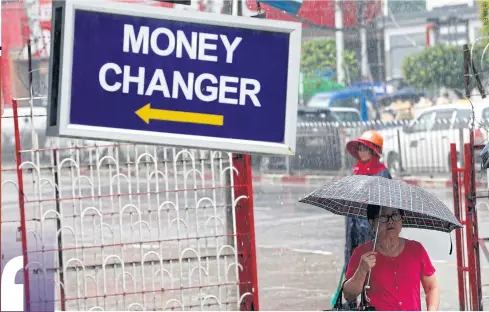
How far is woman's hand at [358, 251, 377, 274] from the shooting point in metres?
5.48

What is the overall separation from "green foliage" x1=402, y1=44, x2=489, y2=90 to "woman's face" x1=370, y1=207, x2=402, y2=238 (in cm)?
1800

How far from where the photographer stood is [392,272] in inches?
223

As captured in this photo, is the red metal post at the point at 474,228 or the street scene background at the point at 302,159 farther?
the red metal post at the point at 474,228

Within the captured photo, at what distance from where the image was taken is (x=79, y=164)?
273 inches

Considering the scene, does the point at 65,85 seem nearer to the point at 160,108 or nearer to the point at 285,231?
the point at 160,108

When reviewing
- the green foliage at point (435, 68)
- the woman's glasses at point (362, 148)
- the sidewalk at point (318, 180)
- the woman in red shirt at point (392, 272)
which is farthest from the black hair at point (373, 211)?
the green foliage at point (435, 68)

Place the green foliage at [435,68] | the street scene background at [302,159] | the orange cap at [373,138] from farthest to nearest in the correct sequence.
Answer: the green foliage at [435,68], the orange cap at [373,138], the street scene background at [302,159]

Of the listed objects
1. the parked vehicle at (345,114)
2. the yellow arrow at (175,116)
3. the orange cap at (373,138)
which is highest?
the parked vehicle at (345,114)

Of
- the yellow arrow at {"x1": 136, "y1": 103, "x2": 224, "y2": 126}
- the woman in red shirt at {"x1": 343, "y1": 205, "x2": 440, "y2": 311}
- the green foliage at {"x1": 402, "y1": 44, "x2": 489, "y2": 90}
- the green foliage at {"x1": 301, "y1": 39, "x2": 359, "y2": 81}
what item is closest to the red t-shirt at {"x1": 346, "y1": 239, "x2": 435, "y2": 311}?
the woman in red shirt at {"x1": 343, "y1": 205, "x2": 440, "y2": 311}

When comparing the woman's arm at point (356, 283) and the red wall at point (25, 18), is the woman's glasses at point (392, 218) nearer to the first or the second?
the woman's arm at point (356, 283)

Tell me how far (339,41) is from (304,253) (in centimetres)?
1090

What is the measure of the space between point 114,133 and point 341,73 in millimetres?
20791

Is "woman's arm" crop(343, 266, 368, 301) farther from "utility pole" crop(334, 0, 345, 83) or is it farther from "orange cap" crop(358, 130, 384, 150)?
"utility pole" crop(334, 0, 345, 83)

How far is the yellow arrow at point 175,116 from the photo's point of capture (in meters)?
4.27
